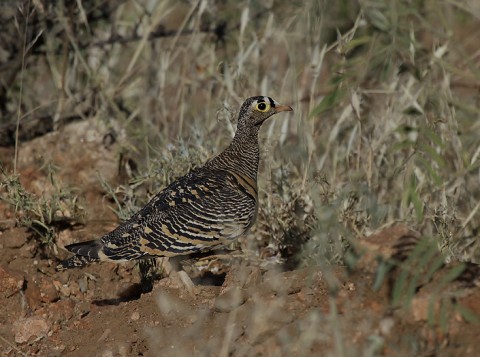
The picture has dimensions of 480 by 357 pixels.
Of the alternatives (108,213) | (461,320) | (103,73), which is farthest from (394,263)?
(103,73)

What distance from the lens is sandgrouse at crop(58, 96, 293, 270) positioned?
4652 millimetres

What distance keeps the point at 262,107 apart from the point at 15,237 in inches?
68.2

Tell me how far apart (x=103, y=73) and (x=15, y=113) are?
784 millimetres

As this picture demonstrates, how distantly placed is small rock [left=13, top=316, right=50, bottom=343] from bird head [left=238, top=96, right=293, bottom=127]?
176 centimetres

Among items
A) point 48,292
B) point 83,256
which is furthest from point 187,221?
point 48,292

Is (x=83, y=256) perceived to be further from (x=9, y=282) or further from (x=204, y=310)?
(x=204, y=310)

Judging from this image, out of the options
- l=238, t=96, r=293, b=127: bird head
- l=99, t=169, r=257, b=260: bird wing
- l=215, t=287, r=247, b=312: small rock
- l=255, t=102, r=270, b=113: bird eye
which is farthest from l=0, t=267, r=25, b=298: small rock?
l=255, t=102, r=270, b=113: bird eye

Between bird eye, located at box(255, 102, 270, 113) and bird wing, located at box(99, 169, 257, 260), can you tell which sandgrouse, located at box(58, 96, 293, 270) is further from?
bird eye, located at box(255, 102, 270, 113)

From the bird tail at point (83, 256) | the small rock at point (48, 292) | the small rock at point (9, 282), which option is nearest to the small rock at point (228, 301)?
the bird tail at point (83, 256)

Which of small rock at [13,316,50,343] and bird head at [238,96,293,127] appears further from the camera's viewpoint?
bird head at [238,96,293,127]

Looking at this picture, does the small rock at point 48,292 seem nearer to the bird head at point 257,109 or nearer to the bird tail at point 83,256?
the bird tail at point 83,256

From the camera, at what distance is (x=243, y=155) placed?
17.4 feet

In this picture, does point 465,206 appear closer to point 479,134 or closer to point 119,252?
point 479,134

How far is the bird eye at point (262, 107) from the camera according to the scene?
538cm
